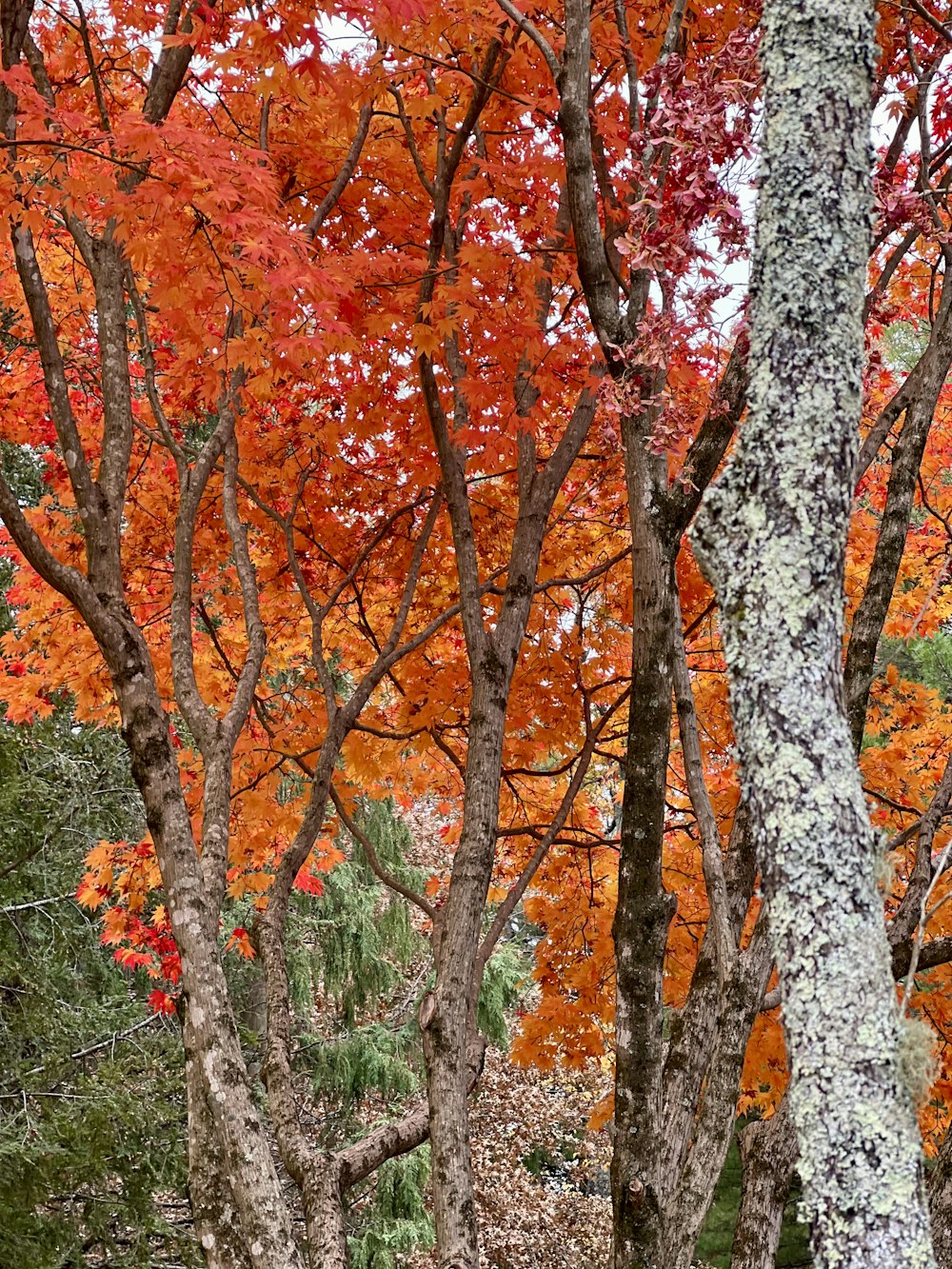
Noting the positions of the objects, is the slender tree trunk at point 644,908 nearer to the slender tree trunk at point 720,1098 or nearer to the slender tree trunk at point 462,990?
the slender tree trunk at point 720,1098

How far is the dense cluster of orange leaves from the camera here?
12.5 feet

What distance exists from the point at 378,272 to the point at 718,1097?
3493 millimetres

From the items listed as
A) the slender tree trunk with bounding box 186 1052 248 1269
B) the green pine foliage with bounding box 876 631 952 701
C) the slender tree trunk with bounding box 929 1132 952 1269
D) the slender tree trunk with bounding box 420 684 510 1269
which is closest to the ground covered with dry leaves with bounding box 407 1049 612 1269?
the green pine foliage with bounding box 876 631 952 701

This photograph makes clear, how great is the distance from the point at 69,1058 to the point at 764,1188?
5.99 meters

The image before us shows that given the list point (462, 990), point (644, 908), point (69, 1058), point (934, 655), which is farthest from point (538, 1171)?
point (644, 908)

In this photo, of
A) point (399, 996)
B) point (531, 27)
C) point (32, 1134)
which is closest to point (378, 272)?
point (531, 27)

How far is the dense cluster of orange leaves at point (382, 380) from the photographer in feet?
12.5

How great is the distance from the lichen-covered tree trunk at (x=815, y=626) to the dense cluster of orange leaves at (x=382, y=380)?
4.86ft

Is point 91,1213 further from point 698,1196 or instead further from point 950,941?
point 950,941

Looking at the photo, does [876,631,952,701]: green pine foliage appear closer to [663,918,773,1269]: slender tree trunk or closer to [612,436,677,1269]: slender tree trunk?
[663,918,773,1269]: slender tree trunk

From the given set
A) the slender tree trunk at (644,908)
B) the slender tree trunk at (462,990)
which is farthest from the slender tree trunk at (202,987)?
the slender tree trunk at (644,908)

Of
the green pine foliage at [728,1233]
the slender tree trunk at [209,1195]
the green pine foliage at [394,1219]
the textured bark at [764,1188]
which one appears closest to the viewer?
the slender tree trunk at [209,1195]

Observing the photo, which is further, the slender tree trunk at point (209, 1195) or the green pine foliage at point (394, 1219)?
the green pine foliage at point (394, 1219)

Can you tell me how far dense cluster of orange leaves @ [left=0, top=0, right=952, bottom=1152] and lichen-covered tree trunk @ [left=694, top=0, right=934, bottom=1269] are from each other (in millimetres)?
1481
